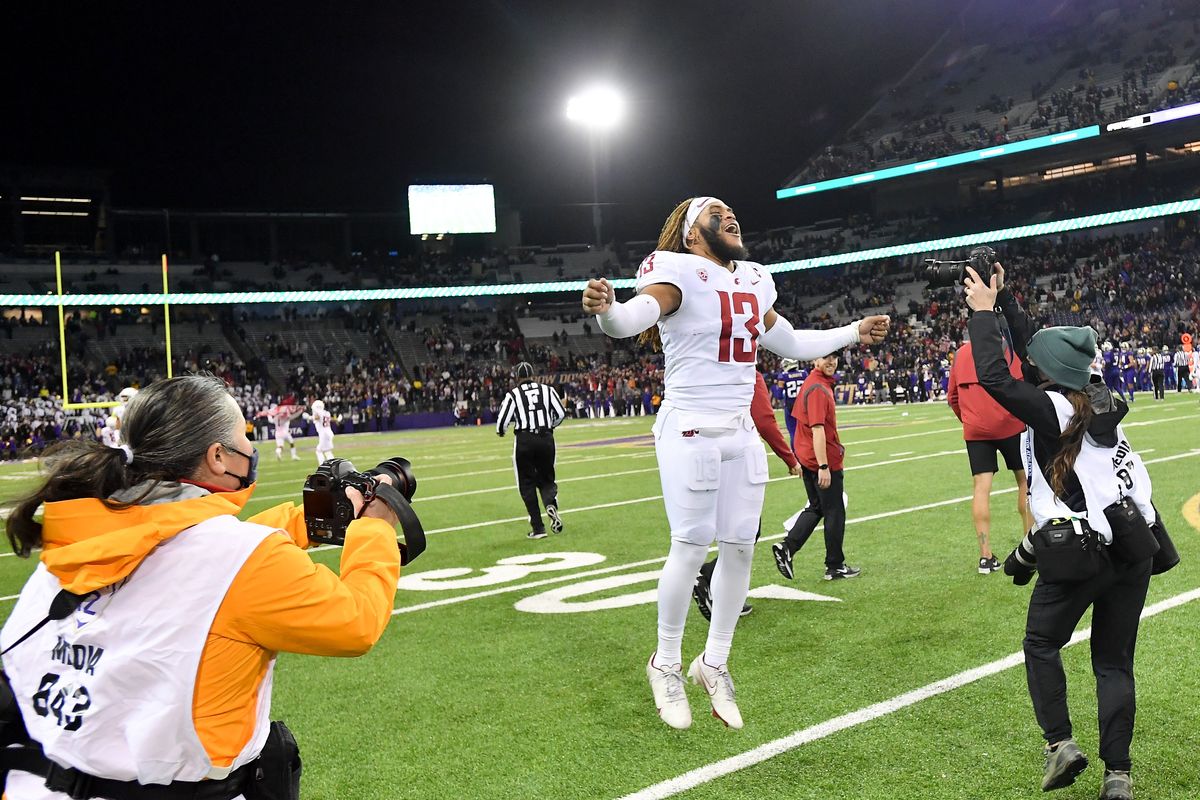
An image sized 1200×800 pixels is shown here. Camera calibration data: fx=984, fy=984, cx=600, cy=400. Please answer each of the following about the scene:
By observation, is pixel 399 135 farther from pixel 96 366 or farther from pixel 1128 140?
pixel 1128 140

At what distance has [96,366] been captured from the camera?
41.4m

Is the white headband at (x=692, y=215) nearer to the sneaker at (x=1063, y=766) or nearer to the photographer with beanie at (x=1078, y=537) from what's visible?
the photographer with beanie at (x=1078, y=537)

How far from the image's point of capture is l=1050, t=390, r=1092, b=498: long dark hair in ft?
11.1

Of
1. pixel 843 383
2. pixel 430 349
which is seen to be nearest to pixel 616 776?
pixel 843 383

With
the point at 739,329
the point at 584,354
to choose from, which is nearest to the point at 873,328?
the point at 739,329

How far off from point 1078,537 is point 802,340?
1.64 m

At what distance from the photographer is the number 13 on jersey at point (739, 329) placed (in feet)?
13.7

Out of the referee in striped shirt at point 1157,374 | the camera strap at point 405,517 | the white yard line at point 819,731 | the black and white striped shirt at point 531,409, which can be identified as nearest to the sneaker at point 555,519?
the black and white striped shirt at point 531,409

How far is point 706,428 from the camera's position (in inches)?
161

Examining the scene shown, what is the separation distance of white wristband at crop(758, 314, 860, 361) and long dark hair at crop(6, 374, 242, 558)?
2795 millimetres

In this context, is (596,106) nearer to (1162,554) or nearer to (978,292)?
(978,292)

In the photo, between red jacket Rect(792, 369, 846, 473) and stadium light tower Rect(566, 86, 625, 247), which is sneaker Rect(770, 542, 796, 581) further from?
stadium light tower Rect(566, 86, 625, 247)

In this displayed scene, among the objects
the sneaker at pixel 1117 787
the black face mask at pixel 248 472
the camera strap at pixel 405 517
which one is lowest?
the sneaker at pixel 1117 787

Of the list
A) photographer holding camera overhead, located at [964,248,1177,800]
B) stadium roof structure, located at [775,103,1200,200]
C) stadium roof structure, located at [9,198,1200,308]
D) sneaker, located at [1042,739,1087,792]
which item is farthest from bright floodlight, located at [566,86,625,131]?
sneaker, located at [1042,739,1087,792]
